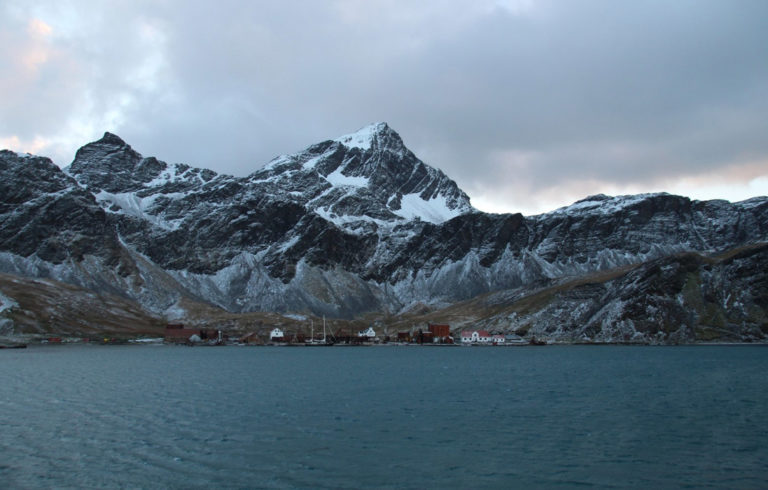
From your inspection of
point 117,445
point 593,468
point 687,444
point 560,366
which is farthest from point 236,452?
point 560,366

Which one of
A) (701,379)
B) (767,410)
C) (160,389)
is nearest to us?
(767,410)

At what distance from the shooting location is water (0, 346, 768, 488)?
41.7 m

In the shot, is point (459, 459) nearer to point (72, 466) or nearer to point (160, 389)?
point (72, 466)

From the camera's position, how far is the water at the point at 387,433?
1640 inches

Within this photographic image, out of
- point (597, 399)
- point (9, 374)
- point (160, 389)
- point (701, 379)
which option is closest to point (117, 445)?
point (160, 389)

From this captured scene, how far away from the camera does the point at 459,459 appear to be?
4666 centimetres

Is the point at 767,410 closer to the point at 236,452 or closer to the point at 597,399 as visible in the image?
the point at 597,399

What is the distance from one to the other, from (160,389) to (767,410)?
75.2 meters

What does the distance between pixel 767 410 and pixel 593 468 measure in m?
34.8

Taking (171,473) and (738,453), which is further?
(738,453)

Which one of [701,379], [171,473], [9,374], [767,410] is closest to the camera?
[171,473]

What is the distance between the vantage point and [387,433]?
56.6 metres

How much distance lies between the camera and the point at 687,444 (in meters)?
51.1

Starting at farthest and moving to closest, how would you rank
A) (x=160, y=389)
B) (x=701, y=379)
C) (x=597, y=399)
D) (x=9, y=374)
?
(x=9, y=374) < (x=701, y=379) < (x=160, y=389) < (x=597, y=399)
